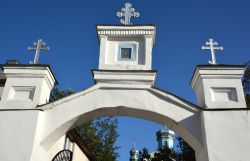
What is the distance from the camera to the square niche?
8453 millimetres

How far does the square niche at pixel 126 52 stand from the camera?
8.45 meters

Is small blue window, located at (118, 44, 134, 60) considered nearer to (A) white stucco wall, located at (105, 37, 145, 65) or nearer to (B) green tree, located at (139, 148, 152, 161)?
(A) white stucco wall, located at (105, 37, 145, 65)

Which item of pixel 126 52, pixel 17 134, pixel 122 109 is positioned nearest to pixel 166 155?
pixel 126 52

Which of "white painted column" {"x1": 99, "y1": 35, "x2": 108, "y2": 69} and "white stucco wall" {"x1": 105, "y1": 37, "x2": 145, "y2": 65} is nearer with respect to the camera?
"white painted column" {"x1": 99, "y1": 35, "x2": 108, "y2": 69}

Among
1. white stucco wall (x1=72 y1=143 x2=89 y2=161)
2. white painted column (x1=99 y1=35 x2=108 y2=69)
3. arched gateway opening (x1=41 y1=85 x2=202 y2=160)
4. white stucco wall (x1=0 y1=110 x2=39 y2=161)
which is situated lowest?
white stucco wall (x1=0 y1=110 x2=39 y2=161)

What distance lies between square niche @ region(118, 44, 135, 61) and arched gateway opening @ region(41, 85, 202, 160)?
104 centimetres

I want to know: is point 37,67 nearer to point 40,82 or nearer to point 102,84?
point 40,82

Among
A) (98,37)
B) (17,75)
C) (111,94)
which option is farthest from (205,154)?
(17,75)

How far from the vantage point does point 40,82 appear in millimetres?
7773

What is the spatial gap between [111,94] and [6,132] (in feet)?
8.66

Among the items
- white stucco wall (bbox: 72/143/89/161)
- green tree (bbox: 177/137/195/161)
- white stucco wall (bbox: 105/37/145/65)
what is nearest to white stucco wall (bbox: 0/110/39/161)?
white stucco wall (bbox: 105/37/145/65)

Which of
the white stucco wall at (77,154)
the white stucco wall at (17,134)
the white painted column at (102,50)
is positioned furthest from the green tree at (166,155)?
the white stucco wall at (17,134)

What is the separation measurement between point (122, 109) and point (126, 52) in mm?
1699

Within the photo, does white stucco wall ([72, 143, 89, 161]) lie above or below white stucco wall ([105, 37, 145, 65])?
below
